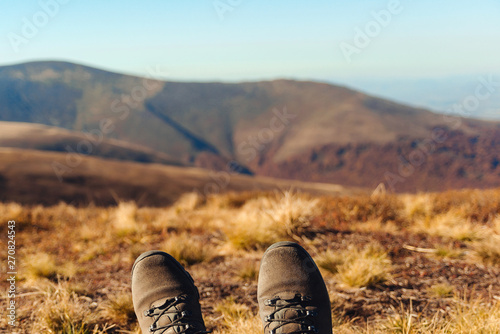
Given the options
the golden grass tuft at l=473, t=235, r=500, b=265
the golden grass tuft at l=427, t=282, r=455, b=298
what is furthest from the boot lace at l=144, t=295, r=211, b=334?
the golden grass tuft at l=473, t=235, r=500, b=265

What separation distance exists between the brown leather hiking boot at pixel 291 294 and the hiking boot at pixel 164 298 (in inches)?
18.3

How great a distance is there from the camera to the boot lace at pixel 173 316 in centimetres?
230

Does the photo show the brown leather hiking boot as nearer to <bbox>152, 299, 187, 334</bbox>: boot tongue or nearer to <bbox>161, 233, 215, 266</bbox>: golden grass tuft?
<bbox>152, 299, 187, 334</bbox>: boot tongue

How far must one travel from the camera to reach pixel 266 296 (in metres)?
2.55

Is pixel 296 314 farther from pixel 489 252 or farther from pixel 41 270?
pixel 41 270

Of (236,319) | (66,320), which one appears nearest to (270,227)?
(236,319)

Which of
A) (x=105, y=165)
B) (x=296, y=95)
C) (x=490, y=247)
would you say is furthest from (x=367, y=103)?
(x=490, y=247)

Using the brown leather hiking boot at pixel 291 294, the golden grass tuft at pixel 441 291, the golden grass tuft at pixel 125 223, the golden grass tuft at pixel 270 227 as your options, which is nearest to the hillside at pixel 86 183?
the golden grass tuft at pixel 125 223

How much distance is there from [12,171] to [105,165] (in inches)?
344

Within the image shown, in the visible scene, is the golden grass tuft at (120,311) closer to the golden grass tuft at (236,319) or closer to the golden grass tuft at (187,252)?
the golden grass tuft at (236,319)

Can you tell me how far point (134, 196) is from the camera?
25.3 m

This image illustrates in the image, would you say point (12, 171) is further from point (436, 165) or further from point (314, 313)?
point (436, 165)

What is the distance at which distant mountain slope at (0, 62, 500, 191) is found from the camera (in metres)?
111

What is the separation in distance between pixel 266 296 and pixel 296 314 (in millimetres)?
248
